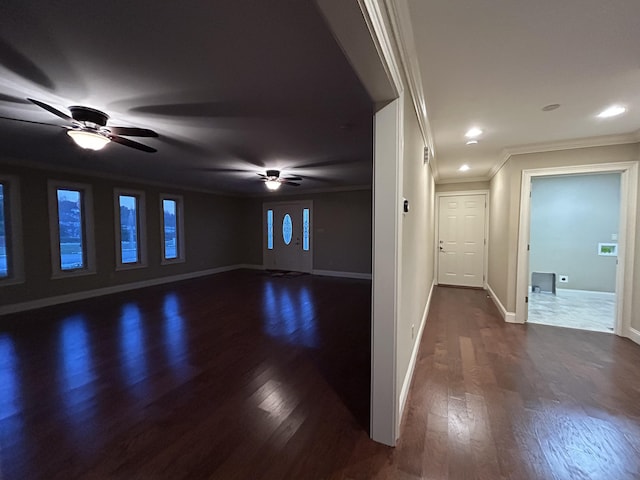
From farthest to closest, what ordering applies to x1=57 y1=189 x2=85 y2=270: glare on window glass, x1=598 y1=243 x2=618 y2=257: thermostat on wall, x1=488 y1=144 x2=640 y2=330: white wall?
x1=598 y1=243 x2=618 y2=257: thermostat on wall < x1=57 y1=189 x2=85 y2=270: glare on window glass < x1=488 y1=144 x2=640 y2=330: white wall

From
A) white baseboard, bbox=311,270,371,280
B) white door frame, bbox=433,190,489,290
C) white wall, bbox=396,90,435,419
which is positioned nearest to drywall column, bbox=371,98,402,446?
white wall, bbox=396,90,435,419

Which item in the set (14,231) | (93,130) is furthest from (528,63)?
(14,231)

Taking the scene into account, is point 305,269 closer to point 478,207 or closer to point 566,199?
point 478,207

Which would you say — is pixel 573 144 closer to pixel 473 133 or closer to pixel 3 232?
pixel 473 133

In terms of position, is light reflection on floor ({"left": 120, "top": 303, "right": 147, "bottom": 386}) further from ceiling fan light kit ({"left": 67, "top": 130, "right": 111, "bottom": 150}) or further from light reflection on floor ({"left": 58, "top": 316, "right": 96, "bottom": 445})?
ceiling fan light kit ({"left": 67, "top": 130, "right": 111, "bottom": 150})

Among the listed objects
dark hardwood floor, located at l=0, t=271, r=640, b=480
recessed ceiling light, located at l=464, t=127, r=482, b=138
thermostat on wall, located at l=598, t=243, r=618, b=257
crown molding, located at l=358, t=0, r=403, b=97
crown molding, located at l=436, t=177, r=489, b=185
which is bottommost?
dark hardwood floor, located at l=0, t=271, r=640, b=480

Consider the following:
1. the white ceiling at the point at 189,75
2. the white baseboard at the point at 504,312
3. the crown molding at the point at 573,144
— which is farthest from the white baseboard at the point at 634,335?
the white ceiling at the point at 189,75

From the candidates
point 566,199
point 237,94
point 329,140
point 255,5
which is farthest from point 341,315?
point 566,199

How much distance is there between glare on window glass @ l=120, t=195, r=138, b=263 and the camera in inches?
219

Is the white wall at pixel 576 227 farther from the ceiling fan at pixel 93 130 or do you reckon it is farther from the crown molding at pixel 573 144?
the ceiling fan at pixel 93 130

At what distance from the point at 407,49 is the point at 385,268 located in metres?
1.27

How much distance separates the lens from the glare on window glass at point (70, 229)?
471cm

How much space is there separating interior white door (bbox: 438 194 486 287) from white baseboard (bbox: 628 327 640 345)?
8.31 ft

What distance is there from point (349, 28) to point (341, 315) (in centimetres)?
357
